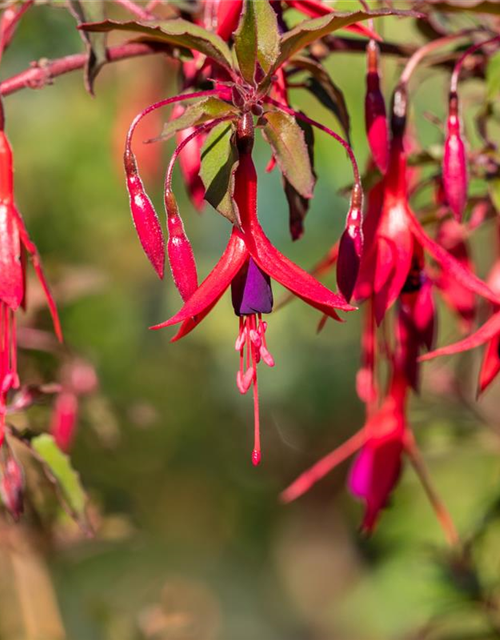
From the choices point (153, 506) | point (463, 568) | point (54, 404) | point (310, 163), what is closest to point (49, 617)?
point (54, 404)

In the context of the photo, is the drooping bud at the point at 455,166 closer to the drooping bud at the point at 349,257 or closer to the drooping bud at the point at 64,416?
the drooping bud at the point at 349,257

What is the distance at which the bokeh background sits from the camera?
114 cm

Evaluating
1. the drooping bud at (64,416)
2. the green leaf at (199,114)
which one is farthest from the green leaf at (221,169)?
the drooping bud at (64,416)

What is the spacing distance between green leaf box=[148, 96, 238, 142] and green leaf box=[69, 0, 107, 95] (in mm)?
124

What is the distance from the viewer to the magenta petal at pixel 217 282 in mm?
489

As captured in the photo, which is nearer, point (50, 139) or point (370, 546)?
point (370, 546)

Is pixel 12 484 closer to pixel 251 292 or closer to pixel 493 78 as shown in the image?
pixel 251 292

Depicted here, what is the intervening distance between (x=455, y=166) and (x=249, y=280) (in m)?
0.17

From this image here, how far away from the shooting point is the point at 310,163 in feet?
1.84

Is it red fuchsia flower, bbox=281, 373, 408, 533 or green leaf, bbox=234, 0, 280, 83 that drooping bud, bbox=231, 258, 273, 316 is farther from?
red fuchsia flower, bbox=281, 373, 408, 533

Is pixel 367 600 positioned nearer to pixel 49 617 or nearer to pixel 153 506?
pixel 153 506

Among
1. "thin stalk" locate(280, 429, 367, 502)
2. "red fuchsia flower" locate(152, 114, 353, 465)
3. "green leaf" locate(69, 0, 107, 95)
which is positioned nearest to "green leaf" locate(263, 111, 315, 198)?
"red fuchsia flower" locate(152, 114, 353, 465)

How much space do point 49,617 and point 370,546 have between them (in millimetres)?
651

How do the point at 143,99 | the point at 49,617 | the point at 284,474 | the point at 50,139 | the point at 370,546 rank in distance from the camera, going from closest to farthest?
the point at 49,617 → the point at 370,546 → the point at 143,99 → the point at 50,139 → the point at 284,474
